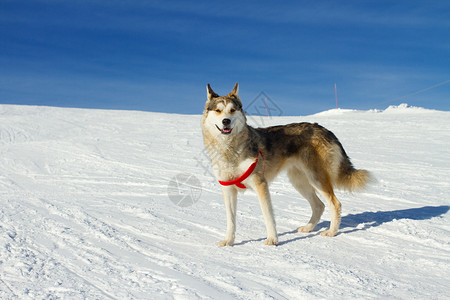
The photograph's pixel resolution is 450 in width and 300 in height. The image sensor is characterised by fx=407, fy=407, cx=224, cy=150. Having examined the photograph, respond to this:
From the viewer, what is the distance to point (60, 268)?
3984mm

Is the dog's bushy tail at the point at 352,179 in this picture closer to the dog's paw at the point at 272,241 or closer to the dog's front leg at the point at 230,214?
the dog's paw at the point at 272,241

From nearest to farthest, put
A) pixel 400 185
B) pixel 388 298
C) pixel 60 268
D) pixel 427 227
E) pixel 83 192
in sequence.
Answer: pixel 388 298 → pixel 60 268 → pixel 427 227 → pixel 83 192 → pixel 400 185

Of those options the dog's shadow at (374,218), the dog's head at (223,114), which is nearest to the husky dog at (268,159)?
the dog's head at (223,114)

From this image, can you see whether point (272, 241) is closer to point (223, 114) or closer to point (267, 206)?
point (267, 206)

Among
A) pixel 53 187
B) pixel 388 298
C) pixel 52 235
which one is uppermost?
pixel 53 187

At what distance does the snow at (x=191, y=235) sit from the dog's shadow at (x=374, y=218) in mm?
15

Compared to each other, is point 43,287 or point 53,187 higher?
point 53,187

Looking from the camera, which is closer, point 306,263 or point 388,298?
point 388,298

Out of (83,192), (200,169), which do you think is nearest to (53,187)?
(83,192)

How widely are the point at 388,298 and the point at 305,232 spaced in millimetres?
2304

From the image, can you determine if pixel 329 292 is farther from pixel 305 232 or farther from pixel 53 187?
pixel 53 187

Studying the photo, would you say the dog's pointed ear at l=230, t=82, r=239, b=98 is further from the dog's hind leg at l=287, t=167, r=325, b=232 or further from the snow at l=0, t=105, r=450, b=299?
the snow at l=0, t=105, r=450, b=299

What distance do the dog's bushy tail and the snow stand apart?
55 cm

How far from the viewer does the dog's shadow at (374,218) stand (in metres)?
5.66
